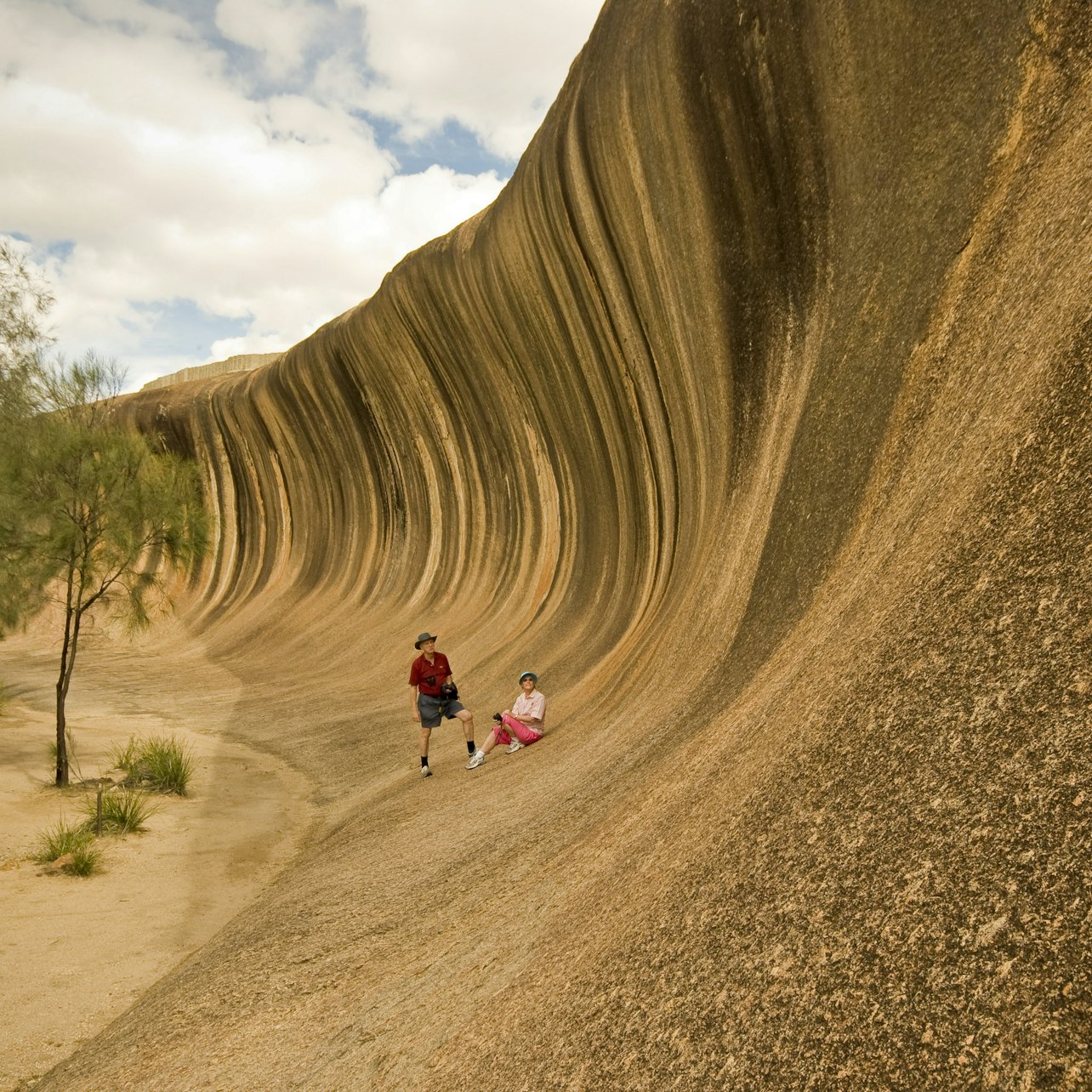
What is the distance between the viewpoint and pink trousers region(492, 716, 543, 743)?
7.62 meters

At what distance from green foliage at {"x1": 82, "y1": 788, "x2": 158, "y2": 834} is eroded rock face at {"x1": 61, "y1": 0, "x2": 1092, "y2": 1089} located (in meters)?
1.66

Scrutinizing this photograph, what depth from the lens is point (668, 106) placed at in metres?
7.99

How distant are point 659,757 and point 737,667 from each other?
0.68 m

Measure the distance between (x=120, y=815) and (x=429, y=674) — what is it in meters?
2.75

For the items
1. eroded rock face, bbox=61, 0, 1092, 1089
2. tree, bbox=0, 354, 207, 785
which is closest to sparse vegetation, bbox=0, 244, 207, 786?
tree, bbox=0, 354, 207, 785

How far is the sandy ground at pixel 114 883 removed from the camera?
15.6ft

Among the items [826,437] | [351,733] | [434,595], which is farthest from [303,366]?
[826,437]

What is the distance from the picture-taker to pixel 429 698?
804cm

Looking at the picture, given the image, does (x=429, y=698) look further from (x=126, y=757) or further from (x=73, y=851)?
(x=126, y=757)

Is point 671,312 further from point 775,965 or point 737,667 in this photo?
point 775,965

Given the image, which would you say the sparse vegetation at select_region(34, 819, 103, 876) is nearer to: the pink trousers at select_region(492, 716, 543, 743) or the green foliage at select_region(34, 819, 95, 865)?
the green foliage at select_region(34, 819, 95, 865)

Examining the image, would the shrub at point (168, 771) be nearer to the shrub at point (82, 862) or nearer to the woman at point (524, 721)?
the shrub at point (82, 862)

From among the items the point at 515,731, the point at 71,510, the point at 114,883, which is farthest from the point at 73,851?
the point at 71,510

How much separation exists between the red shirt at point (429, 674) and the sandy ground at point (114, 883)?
1.59 m
